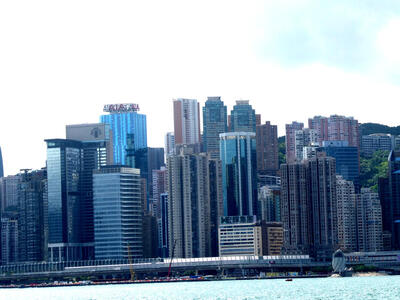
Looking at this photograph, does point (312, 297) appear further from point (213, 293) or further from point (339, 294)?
point (213, 293)

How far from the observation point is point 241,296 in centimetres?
17575

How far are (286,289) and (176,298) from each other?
25.5 meters

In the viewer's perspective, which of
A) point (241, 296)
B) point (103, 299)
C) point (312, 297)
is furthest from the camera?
point (103, 299)

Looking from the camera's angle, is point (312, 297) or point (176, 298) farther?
point (176, 298)

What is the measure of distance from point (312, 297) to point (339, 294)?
869cm

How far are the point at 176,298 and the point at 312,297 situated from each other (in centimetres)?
2651

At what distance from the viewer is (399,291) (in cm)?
17325

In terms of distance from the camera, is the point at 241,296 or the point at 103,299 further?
the point at 103,299

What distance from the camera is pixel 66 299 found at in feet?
653

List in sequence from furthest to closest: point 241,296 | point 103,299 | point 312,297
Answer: point 103,299, point 241,296, point 312,297

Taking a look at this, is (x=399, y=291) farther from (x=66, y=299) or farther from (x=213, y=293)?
(x=66, y=299)

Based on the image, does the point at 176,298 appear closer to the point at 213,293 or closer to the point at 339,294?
the point at 213,293

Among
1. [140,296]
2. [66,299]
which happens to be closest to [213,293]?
[140,296]

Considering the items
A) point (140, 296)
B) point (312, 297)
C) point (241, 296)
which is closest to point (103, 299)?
point (140, 296)
